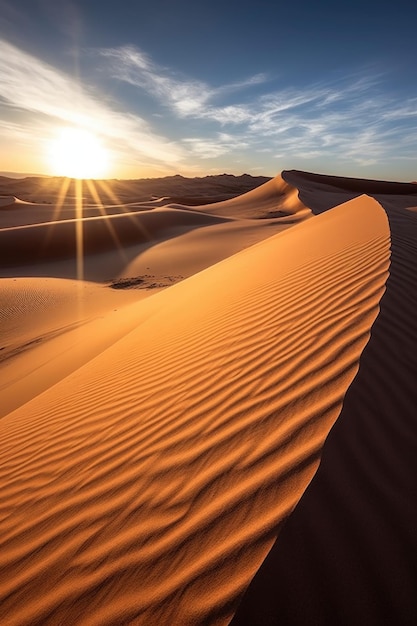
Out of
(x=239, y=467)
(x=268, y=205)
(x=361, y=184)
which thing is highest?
(x=361, y=184)

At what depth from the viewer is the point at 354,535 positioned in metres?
1.36

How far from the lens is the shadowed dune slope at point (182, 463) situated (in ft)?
4.69

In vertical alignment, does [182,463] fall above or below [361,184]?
below

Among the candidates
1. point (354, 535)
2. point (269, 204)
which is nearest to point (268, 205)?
point (269, 204)

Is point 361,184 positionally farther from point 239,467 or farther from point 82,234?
point 239,467

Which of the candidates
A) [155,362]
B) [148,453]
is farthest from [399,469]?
[155,362]

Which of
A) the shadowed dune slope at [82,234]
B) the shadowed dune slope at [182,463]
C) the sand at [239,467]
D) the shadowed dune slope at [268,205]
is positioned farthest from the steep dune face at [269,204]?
the shadowed dune slope at [182,463]

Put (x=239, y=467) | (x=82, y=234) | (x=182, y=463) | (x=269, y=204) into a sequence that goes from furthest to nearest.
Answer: (x=269, y=204), (x=82, y=234), (x=182, y=463), (x=239, y=467)

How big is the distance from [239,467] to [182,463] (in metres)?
0.38

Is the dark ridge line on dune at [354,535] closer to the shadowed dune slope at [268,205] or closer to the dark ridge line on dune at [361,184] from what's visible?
the shadowed dune slope at [268,205]

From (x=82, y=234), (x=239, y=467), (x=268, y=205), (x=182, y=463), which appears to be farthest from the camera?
(x=268, y=205)

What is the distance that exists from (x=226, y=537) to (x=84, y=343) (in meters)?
5.69

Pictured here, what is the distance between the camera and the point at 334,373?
2.14 meters

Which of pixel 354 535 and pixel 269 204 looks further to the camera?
pixel 269 204
